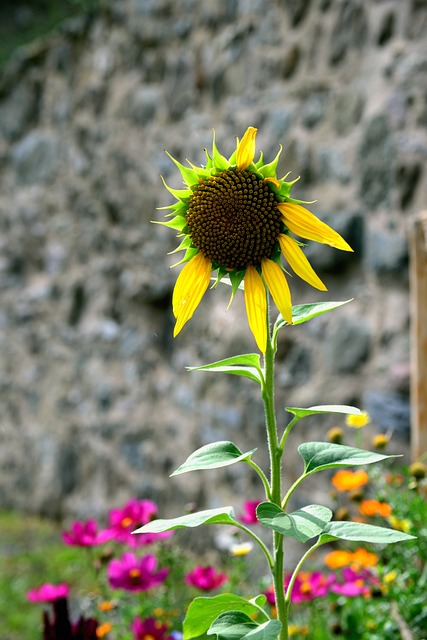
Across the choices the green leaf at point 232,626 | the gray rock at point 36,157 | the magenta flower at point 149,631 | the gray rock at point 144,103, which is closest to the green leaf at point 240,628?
the green leaf at point 232,626

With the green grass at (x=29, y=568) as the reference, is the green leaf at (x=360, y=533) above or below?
above

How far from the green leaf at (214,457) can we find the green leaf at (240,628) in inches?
6.9

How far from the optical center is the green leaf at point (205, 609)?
1.03 m

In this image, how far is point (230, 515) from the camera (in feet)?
3.32

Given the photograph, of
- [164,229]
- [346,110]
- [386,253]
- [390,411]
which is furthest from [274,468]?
[164,229]

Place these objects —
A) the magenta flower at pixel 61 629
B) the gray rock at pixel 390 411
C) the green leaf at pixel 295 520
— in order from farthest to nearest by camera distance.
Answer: the gray rock at pixel 390 411 < the magenta flower at pixel 61 629 < the green leaf at pixel 295 520

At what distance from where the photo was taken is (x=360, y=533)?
3.13ft

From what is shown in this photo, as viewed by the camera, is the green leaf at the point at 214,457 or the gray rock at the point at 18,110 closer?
the green leaf at the point at 214,457

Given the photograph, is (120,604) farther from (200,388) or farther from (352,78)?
(352,78)

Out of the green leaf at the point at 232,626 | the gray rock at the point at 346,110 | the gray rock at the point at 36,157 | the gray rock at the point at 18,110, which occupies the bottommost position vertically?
the green leaf at the point at 232,626

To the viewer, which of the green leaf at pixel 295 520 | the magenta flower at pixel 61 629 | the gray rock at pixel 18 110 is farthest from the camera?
the gray rock at pixel 18 110

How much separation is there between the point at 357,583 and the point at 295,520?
2.81 ft

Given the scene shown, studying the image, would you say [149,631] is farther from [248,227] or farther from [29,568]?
[29,568]

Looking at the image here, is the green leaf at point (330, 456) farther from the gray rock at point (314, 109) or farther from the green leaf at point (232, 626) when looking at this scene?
the gray rock at point (314, 109)
